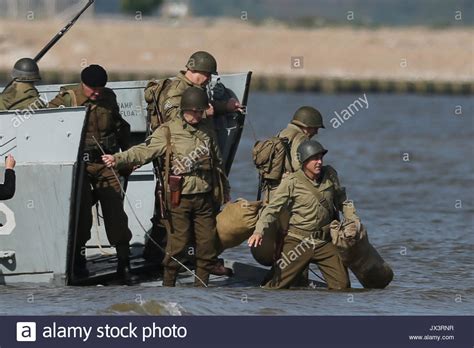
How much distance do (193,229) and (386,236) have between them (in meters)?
6.39

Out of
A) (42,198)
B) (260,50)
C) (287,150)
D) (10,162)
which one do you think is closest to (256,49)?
(260,50)

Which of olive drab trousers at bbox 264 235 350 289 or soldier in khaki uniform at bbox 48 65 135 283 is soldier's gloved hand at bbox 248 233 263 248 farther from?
soldier in khaki uniform at bbox 48 65 135 283

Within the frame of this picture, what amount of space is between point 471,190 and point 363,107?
28.1 metres

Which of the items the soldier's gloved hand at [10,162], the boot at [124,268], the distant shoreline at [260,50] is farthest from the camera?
the distant shoreline at [260,50]

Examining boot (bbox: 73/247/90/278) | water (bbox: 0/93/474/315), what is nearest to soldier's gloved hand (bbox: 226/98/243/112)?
water (bbox: 0/93/474/315)

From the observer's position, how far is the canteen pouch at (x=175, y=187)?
1205 centimetres

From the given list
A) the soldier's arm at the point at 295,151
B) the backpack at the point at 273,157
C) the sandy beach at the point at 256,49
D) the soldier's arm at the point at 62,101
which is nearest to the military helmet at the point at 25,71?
the soldier's arm at the point at 62,101

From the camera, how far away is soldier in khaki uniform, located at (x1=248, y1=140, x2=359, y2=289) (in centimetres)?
1188

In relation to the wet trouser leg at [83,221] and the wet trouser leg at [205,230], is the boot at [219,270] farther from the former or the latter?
the wet trouser leg at [83,221]

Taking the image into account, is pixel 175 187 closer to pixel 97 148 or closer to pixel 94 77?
pixel 97 148

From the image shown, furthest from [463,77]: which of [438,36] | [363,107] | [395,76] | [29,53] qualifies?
[29,53]

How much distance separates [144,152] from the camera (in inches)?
474

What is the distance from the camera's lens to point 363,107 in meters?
53.3

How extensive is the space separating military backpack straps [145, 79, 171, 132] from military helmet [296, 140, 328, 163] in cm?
152
